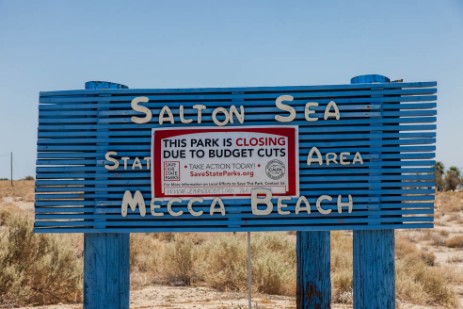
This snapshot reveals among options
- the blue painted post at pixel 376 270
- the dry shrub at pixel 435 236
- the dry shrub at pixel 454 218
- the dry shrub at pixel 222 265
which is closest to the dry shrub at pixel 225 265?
the dry shrub at pixel 222 265

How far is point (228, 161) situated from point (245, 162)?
18 centimetres

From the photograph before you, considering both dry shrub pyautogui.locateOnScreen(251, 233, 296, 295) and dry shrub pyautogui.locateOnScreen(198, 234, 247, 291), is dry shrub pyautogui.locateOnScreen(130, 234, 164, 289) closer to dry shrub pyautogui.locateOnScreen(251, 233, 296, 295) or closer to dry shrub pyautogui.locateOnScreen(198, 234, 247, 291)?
dry shrub pyautogui.locateOnScreen(198, 234, 247, 291)

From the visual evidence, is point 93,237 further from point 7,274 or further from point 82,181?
point 7,274

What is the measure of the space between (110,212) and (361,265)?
2.81 metres

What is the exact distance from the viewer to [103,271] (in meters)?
4.84

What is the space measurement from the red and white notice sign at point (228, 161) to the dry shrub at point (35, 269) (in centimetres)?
447

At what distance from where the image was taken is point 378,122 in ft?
15.8

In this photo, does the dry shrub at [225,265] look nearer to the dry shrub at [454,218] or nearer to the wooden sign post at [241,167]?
the wooden sign post at [241,167]

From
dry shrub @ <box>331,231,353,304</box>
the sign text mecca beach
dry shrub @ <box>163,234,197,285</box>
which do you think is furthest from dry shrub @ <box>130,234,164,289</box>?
the sign text mecca beach

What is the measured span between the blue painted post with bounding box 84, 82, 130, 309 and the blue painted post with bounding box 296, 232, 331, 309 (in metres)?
2.37

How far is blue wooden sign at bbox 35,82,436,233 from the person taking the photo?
4750 mm

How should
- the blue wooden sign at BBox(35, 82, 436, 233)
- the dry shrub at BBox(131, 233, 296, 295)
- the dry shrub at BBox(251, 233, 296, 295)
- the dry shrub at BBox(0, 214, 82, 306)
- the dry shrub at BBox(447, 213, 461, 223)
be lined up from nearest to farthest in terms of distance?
1. the blue wooden sign at BBox(35, 82, 436, 233)
2. the dry shrub at BBox(0, 214, 82, 306)
3. the dry shrub at BBox(251, 233, 296, 295)
4. the dry shrub at BBox(131, 233, 296, 295)
5. the dry shrub at BBox(447, 213, 461, 223)

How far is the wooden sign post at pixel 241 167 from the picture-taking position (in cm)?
475

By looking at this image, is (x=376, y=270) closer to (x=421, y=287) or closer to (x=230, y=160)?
(x=230, y=160)
